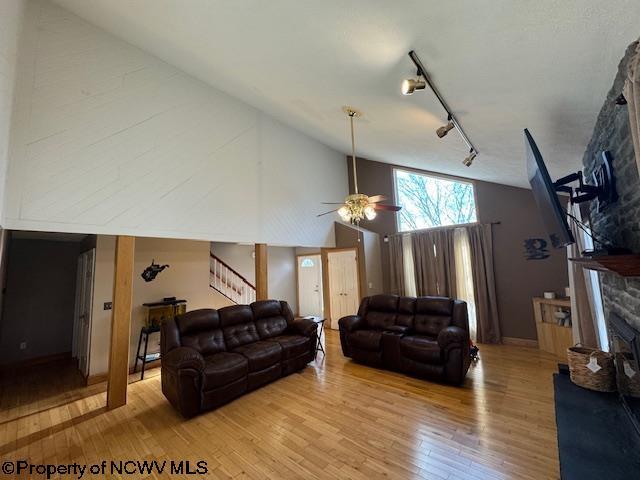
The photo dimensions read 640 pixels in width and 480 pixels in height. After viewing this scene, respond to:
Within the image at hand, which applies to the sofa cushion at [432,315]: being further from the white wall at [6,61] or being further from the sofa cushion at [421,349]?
the white wall at [6,61]

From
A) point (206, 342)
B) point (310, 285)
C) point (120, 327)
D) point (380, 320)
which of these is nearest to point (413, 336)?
point (380, 320)

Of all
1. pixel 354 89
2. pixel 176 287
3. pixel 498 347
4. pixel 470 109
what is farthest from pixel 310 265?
pixel 470 109

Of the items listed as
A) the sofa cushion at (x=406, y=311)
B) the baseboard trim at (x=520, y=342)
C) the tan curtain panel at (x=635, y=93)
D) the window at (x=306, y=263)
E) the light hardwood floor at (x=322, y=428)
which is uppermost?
the tan curtain panel at (x=635, y=93)

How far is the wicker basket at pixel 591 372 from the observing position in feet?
6.64

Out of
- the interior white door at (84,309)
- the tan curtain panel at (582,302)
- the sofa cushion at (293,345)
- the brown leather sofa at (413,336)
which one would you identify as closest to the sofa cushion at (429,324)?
the brown leather sofa at (413,336)

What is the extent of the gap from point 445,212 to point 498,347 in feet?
9.53

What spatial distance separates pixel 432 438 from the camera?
2.38 metres

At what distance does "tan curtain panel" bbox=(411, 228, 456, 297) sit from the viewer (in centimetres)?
559

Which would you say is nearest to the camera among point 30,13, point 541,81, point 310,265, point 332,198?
point 541,81

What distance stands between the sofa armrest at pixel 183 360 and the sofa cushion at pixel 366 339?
2.33m

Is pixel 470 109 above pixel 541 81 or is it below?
Answer: above

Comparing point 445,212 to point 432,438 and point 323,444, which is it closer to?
point 432,438

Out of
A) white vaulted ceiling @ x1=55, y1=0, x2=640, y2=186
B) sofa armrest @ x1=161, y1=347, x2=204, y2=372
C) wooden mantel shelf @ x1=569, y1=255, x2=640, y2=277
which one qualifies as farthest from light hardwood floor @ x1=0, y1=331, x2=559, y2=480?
white vaulted ceiling @ x1=55, y1=0, x2=640, y2=186

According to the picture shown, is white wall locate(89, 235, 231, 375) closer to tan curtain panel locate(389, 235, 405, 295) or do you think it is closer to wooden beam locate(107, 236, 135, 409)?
wooden beam locate(107, 236, 135, 409)
